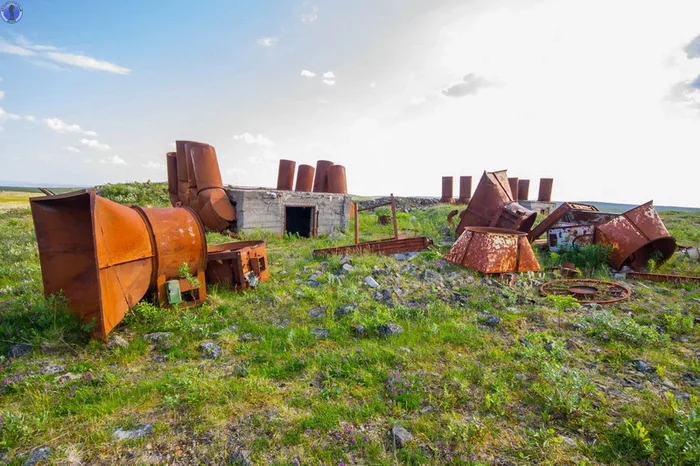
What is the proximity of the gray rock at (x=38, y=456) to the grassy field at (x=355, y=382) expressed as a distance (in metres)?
0.01

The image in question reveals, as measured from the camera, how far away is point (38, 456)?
6.59 feet

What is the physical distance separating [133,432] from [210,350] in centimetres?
111

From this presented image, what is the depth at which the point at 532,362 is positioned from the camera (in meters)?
3.11

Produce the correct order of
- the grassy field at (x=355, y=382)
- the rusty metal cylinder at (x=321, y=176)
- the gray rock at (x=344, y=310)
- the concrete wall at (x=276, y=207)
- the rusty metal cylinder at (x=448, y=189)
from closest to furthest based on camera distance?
the grassy field at (x=355, y=382)
the gray rock at (x=344, y=310)
the concrete wall at (x=276, y=207)
the rusty metal cylinder at (x=321, y=176)
the rusty metal cylinder at (x=448, y=189)

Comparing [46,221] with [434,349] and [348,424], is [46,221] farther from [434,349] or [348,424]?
[434,349]

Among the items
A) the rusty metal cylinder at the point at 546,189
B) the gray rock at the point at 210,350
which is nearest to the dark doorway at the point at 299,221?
the gray rock at the point at 210,350

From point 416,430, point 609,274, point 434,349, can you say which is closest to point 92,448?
point 416,430

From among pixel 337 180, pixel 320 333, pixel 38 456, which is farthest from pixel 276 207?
pixel 38 456

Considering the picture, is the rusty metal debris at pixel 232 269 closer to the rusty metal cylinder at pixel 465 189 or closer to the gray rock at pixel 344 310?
the gray rock at pixel 344 310

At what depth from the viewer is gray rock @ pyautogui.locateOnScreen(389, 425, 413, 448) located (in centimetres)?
215

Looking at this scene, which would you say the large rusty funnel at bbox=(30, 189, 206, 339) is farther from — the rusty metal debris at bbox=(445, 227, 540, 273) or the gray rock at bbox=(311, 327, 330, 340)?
the rusty metal debris at bbox=(445, 227, 540, 273)

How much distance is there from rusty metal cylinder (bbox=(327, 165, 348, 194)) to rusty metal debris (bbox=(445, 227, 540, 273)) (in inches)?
315

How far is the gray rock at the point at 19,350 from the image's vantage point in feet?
10.3

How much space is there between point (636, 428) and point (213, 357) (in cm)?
336
